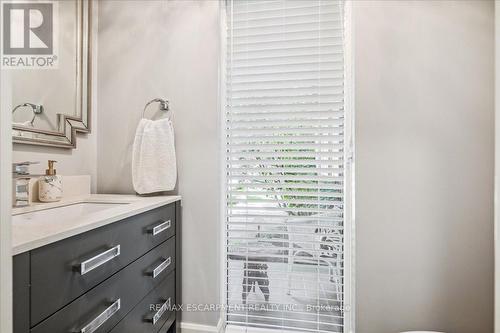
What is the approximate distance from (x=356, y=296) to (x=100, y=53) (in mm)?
1990

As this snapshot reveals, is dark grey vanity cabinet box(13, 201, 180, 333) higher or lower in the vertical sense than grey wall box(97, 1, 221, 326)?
lower

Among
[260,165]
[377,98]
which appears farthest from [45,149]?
[377,98]

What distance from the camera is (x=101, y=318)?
835 mm

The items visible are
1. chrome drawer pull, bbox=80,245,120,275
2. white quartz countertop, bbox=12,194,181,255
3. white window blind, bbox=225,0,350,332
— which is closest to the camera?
white quartz countertop, bbox=12,194,181,255

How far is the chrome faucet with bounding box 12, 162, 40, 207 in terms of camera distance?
1024 millimetres

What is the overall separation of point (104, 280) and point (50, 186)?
0.60 m

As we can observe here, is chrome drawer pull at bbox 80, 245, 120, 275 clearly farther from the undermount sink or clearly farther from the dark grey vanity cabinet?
the undermount sink

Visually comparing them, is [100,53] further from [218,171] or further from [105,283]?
[105,283]

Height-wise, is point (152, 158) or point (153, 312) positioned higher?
point (152, 158)

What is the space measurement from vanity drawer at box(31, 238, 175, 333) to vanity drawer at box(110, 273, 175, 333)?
31 millimetres

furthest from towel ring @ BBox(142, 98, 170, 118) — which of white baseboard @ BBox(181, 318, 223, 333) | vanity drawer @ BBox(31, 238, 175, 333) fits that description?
white baseboard @ BBox(181, 318, 223, 333)

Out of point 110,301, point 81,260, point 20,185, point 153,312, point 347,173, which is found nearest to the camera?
point 81,260

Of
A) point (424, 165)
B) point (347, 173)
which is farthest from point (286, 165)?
point (424, 165)

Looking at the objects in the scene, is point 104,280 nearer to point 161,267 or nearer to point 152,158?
point 161,267
